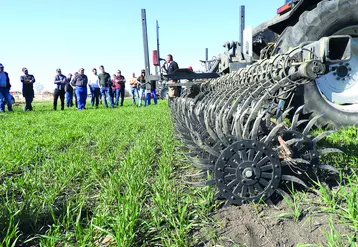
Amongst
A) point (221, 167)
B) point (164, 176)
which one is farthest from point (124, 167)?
point (221, 167)

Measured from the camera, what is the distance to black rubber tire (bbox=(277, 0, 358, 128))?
321 centimetres

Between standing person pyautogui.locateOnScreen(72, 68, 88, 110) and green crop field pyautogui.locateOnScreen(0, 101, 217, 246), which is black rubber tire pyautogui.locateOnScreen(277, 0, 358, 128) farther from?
standing person pyautogui.locateOnScreen(72, 68, 88, 110)

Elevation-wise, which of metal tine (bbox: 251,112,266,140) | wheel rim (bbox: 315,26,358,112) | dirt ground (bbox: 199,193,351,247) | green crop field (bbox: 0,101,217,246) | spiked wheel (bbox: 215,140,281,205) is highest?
wheel rim (bbox: 315,26,358,112)

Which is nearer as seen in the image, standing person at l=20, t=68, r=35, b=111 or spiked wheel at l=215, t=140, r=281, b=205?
spiked wheel at l=215, t=140, r=281, b=205

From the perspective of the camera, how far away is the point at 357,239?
141cm

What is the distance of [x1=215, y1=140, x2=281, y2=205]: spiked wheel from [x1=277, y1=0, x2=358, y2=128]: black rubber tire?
1.63 meters

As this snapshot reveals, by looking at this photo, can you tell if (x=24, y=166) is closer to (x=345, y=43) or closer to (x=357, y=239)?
(x=357, y=239)

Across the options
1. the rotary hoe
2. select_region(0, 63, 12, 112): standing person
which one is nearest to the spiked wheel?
the rotary hoe

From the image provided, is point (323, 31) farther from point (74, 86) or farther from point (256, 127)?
point (74, 86)

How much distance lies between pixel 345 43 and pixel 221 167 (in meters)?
1.24

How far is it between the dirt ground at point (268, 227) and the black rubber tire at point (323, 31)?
178 cm

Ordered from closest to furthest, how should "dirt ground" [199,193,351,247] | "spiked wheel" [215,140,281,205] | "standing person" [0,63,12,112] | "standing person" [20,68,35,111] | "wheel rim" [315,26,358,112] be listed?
"dirt ground" [199,193,351,247]
"spiked wheel" [215,140,281,205]
"wheel rim" [315,26,358,112]
"standing person" [0,63,12,112]
"standing person" [20,68,35,111]

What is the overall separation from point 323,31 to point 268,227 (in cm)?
265

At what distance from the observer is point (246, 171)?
71.2 inches
